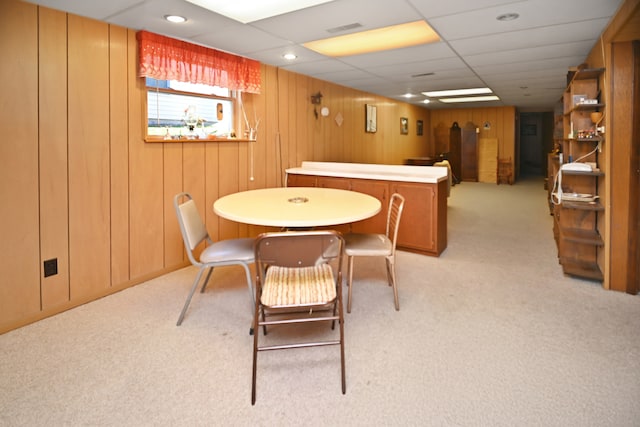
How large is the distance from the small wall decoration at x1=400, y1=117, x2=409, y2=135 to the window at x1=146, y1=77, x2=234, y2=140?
5608 millimetres

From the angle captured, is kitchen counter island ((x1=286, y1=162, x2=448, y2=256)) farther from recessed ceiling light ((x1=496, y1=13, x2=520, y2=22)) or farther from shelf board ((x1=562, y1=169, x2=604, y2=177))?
recessed ceiling light ((x1=496, y1=13, x2=520, y2=22))

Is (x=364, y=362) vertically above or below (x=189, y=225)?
below

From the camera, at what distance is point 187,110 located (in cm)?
393

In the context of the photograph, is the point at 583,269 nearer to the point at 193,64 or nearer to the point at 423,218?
the point at 423,218

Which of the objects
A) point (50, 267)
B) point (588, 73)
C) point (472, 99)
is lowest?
point (50, 267)

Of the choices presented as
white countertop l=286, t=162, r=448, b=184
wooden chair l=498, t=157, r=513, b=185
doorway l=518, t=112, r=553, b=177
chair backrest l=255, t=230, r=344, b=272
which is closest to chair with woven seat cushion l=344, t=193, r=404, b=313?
chair backrest l=255, t=230, r=344, b=272

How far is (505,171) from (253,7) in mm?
9643

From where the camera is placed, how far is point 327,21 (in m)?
3.18

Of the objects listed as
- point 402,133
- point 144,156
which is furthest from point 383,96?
point 144,156

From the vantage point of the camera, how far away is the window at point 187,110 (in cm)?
359

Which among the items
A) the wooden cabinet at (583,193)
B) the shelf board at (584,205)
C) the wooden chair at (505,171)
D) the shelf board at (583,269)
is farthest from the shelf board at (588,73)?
the wooden chair at (505,171)

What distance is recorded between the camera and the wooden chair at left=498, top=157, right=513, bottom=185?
10.7 m

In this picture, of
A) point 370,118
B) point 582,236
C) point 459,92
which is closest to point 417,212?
point 582,236

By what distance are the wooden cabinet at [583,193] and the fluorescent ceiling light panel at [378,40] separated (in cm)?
138
